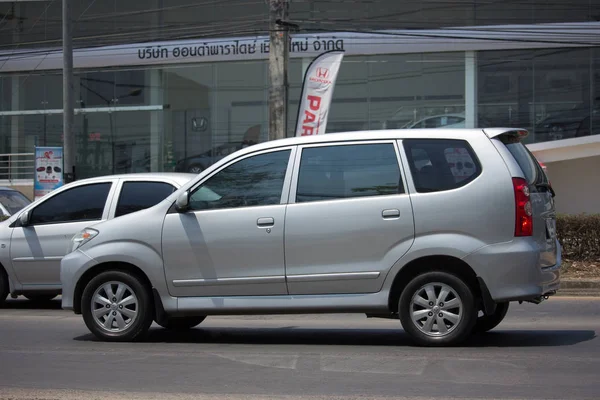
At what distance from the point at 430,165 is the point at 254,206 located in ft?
5.40

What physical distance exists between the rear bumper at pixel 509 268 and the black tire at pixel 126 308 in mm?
3035

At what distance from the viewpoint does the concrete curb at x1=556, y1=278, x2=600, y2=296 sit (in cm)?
1295

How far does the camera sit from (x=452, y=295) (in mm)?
7395

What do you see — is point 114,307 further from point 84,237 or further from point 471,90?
point 471,90

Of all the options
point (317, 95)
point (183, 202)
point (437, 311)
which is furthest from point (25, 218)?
point (317, 95)

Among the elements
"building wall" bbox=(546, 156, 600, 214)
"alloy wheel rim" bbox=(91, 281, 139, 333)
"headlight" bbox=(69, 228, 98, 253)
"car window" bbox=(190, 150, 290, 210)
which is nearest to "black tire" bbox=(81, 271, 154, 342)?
"alloy wheel rim" bbox=(91, 281, 139, 333)

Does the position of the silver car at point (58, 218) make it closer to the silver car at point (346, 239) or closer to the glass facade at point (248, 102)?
the silver car at point (346, 239)

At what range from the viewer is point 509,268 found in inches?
285

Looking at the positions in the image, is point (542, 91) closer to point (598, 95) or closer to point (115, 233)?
point (598, 95)

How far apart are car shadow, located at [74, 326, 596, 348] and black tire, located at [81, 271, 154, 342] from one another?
0.25 m

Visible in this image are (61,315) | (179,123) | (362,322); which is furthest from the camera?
(179,123)

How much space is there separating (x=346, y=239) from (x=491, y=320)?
1.89 meters

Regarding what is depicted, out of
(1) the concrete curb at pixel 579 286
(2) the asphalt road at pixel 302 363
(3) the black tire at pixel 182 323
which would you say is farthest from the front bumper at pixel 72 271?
(1) the concrete curb at pixel 579 286

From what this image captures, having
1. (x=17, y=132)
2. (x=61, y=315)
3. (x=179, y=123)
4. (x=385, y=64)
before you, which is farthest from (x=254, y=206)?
(x=17, y=132)
